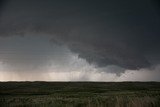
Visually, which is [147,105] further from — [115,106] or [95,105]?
[95,105]

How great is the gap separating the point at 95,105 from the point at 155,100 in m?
4.55

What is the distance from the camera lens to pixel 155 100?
2195cm

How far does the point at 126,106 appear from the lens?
800 inches

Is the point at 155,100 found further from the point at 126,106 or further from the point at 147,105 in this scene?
the point at 126,106

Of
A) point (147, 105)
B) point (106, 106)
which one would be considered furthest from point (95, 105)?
point (147, 105)

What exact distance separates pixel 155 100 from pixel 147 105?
1459 millimetres

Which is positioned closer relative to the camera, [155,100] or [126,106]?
[126,106]

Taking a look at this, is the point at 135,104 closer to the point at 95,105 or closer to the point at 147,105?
the point at 147,105

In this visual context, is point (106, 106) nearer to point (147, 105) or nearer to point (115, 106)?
point (115, 106)

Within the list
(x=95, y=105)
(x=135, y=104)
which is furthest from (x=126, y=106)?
(x=95, y=105)

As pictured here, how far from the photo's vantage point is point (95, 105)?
21.1 m

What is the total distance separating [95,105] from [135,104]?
2812mm

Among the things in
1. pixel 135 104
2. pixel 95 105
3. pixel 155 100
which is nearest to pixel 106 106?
pixel 95 105

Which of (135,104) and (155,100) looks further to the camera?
(155,100)
